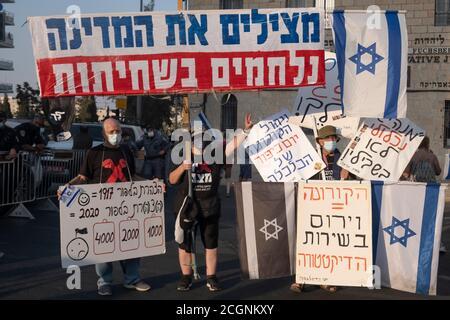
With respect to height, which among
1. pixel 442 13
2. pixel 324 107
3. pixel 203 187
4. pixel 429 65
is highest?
pixel 442 13

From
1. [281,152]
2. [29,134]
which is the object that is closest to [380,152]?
[281,152]

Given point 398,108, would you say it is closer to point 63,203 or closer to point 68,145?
point 63,203

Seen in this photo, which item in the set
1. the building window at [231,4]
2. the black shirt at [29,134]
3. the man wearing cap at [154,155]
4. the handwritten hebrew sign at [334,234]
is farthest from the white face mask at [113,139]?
the building window at [231,4]

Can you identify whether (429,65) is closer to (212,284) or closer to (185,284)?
(212,284)

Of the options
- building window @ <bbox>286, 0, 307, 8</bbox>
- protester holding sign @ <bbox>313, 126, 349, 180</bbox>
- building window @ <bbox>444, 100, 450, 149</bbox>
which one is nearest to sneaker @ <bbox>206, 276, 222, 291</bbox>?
protester holding sign @ <bbox>313, 126, 349, 180</bbox>

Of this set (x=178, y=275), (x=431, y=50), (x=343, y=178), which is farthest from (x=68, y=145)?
(x=431, y=50)

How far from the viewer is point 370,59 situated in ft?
22.3

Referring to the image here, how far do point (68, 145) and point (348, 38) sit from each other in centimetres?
1155

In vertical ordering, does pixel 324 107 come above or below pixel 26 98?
above

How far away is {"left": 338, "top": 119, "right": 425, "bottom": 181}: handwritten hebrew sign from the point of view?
6926 millimetres

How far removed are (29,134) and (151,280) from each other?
20.8 feet

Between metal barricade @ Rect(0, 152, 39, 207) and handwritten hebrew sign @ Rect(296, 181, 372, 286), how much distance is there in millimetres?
6880

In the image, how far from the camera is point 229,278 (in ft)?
25.4

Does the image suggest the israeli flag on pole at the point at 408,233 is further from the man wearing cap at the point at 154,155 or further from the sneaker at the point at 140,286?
the man wearing cap at the point at 154,155
